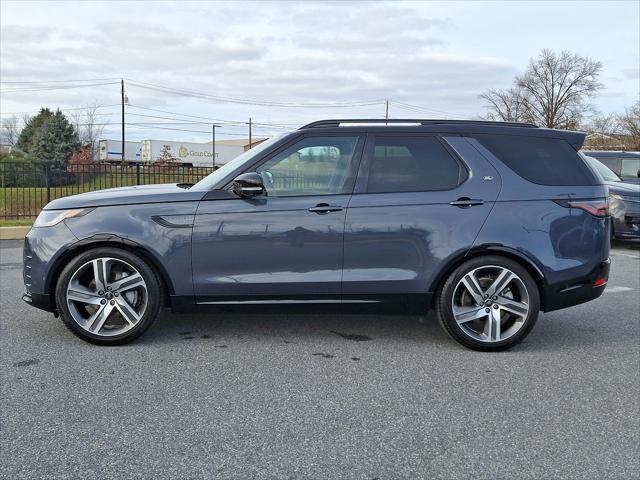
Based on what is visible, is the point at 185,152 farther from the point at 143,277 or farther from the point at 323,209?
the point at 323,209

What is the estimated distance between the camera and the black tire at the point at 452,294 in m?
4.30

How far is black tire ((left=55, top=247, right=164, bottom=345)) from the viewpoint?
4.18 metres

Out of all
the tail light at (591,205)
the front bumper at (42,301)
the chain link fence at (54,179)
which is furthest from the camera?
the chain link fence at (54,179)

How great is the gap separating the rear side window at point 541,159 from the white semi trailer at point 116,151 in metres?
59.0

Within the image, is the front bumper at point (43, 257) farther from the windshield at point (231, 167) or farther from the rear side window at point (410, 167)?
the rear side window at point (410, 167)

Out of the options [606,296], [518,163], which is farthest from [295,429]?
[606,296]

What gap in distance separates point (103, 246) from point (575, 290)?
11.9ft

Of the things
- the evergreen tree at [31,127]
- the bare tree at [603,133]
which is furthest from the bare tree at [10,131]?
the bare tree at [603,133]

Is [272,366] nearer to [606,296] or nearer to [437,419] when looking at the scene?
[437,419]

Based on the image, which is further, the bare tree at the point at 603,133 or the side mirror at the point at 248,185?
the bare tree at the point at 603,133

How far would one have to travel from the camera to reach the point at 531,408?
3.35 metres

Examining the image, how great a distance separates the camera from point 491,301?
4.34 meters

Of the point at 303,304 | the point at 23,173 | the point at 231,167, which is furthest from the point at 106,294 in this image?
the point at 23,173

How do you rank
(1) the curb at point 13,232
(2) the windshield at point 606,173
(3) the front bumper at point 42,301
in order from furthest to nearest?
(1) the curb at point 13,232 < (2) the windshield at point 606,173 < (3) the front bumper at point 42,301
